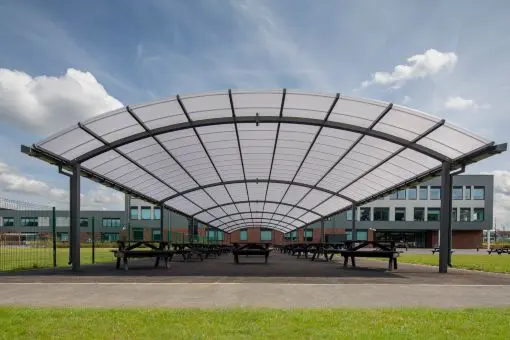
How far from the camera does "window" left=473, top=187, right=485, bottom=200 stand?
66.7 metres

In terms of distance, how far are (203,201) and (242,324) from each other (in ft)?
85.8

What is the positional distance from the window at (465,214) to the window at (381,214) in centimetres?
1105

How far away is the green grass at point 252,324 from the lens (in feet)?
14.2

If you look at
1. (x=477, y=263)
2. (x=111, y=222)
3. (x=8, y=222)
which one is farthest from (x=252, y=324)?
(x=8, y=222)

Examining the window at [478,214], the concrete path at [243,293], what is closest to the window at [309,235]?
the window at [478,214]

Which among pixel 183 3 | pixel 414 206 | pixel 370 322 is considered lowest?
pixel 414 206

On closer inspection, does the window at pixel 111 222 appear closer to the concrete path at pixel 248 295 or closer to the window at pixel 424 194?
the window at pixel 424 194

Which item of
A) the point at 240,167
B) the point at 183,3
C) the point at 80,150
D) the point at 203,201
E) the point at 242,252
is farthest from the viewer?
the point at 203,201

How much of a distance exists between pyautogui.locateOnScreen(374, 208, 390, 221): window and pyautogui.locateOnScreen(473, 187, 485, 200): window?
44.4 feet

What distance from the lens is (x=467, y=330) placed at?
4.64m

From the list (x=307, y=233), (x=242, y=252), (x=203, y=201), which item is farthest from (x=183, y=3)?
(x=307, y=233)

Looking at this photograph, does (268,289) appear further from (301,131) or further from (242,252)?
(242,252)

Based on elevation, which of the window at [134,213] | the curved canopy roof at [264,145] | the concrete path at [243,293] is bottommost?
the window at [134,213]

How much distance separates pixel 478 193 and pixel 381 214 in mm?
15255
